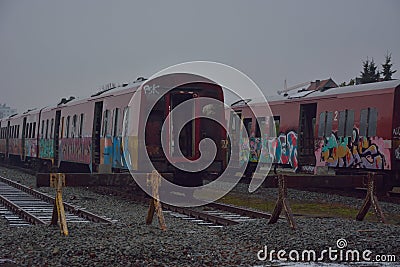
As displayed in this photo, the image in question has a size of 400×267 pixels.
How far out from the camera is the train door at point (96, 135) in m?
18.5

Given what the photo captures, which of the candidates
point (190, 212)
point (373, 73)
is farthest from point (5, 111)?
point (190, 212)

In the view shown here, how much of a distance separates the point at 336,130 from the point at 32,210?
9601 millimetres

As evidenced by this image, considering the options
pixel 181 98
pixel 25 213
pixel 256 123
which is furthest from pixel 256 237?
pixel 256 123

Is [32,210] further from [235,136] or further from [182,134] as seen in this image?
[235,136]

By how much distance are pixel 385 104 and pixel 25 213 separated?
9.73 m

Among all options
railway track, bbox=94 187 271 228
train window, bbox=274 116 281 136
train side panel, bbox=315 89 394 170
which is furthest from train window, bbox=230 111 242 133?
railway track, bbox=94 187 271 228

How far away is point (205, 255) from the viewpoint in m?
7.49

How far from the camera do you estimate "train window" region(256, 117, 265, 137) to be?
2477 centimetres

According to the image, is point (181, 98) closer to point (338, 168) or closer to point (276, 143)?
point (338, 168)

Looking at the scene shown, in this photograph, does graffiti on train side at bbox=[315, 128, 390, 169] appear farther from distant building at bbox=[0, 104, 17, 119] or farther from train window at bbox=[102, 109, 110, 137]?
distant building at bbox=[0, 104, 17, 119]

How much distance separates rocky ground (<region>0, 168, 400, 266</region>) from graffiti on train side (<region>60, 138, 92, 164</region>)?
891 cm

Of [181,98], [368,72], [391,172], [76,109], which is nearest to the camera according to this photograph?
[181,98]

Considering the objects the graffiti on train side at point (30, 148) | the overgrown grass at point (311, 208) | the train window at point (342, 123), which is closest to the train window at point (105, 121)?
the overgrown grass at point (311, 208)

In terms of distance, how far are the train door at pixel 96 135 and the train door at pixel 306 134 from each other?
271 inches
